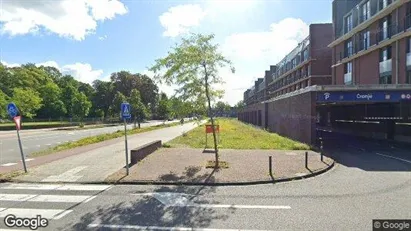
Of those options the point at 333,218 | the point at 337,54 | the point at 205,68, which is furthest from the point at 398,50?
the point at 333,218

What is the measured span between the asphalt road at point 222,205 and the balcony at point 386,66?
22436 mm

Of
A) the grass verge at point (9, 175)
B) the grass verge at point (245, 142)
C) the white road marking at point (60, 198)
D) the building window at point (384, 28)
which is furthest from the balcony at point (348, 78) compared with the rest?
the white road marking at point (60, 198)

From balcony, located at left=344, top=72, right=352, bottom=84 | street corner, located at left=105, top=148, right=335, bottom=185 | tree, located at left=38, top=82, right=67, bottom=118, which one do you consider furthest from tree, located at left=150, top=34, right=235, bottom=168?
tree, located at left=38, top=82, right=67, bottom=118

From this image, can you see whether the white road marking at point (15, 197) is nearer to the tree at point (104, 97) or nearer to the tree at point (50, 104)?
the tree at point (50, 104)

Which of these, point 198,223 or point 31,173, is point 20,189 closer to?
point 31,173

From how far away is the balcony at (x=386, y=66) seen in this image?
2933cm

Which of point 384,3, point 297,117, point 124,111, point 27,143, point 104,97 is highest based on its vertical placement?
point 384,3

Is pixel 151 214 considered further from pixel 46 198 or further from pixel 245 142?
pixel 245 142

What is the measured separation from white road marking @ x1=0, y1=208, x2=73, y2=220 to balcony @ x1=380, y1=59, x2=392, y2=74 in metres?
30.3

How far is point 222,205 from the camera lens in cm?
743

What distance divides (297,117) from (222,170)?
13804 mm

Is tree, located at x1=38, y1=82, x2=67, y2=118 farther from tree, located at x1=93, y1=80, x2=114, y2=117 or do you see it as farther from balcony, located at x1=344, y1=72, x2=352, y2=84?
balcony, located at x1=344, y1=72, x2=352, y2=84

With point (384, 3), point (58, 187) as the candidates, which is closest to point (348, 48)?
point (384, 3)

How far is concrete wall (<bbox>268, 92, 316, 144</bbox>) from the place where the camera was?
19891mm
